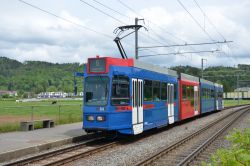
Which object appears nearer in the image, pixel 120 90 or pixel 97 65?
pixel 120 90

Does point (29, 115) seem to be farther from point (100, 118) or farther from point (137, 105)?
point (100, 118)

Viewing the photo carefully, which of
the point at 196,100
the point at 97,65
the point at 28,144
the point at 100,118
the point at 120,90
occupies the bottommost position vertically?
the point at 28,144

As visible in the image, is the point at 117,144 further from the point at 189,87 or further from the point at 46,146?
the point at 189,87

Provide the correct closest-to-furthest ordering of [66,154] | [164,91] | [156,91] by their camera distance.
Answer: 1. [66,154]
2. [156,91]
3. [164,91]

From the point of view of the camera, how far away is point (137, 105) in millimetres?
15570

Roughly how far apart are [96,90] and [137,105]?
1922mm

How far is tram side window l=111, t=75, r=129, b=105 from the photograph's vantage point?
1445 cm

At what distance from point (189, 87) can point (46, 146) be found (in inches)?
607

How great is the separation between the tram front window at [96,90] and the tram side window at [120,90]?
10.6 inches

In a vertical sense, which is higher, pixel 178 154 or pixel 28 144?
pixel 28 144

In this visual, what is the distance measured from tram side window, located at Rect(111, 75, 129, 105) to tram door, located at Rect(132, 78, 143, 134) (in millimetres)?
433

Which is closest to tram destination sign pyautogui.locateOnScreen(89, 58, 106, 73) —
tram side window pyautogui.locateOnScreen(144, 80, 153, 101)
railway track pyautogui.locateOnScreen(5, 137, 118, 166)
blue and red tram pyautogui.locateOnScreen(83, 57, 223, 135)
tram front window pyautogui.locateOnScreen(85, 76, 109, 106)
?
blue and red tram pyautogui.locateOnScreen(83, 57, 223, 135)

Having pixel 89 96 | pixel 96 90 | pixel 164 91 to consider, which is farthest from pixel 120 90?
pixel 164 91

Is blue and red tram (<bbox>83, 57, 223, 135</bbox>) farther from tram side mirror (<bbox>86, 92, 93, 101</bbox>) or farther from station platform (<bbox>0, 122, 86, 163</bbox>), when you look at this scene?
station platform (<bbox>0, 122, 86, 163</bbox>)
